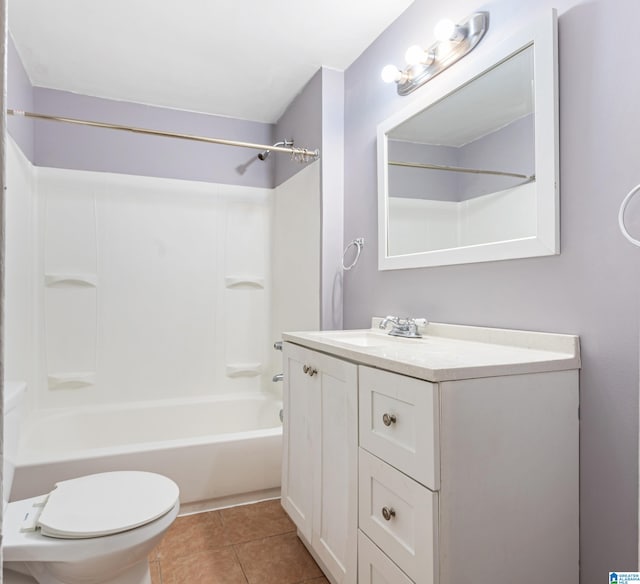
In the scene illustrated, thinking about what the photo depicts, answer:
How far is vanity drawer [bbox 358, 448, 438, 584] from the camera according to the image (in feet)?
3.24

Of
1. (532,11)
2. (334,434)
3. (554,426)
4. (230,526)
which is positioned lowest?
(230,526)

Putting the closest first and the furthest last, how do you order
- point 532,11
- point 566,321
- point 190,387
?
point 566,321 < point 532,11 < point 190,387

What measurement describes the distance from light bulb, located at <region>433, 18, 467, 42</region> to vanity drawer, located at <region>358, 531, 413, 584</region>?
1.66 m

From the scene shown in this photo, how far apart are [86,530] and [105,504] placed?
5.3 inches

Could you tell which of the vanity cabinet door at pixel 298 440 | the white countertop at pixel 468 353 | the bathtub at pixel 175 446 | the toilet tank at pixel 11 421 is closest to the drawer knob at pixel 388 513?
the white countertop at pixel 468 353

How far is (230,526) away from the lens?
6.72 feet

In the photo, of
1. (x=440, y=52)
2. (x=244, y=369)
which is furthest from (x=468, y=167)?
(x=244, y=369)

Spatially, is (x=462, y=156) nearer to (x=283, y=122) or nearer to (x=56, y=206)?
(x=283, y=122)

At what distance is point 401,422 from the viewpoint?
1105 mm

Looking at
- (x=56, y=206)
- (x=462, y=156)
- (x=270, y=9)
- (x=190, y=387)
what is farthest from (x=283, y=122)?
(x=190, y=387)

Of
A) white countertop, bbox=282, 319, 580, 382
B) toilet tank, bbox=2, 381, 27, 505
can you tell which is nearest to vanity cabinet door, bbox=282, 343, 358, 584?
white countertop, bbox=282, 319, 580, 382

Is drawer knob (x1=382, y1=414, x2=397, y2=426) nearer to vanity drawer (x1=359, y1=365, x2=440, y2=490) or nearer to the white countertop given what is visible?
vanity drawer (x1=359, y1=365, x2=440, y2=490)

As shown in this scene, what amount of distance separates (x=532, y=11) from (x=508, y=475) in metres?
1.33

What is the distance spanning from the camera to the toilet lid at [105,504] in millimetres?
1304
